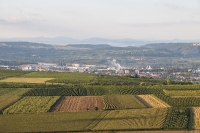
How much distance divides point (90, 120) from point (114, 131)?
4141 millimetres

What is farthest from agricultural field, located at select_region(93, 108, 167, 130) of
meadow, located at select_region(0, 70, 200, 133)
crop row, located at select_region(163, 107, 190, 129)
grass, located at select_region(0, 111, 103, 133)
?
grass, located at select_region(0, 111, 103, 133)

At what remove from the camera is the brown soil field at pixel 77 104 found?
134ft

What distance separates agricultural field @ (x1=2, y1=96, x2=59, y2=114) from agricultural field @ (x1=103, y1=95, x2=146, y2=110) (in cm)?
744

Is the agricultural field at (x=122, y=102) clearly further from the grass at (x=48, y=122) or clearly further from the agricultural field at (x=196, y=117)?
the agricultural field at (x=196, y=117)

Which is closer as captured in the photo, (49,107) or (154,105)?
(49,107)

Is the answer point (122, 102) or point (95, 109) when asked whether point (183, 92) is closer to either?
point (122, 102)

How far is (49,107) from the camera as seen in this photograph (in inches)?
1624

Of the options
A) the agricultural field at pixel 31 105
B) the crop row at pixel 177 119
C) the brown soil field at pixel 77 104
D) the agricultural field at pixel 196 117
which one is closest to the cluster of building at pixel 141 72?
the brown soil field at pixel 77 104

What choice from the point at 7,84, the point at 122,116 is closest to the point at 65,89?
the point at 7,84

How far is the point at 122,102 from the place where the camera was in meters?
45.3

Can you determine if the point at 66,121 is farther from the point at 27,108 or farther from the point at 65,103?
the point at 65,103

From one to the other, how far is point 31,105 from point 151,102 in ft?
54.2

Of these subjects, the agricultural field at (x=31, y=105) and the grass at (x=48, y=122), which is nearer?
the grass at (x=48, y=122)

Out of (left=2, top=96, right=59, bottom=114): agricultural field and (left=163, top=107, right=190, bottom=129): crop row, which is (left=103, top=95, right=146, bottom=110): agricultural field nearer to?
(left=163, top=107, right=190, bottom=129): crop row
